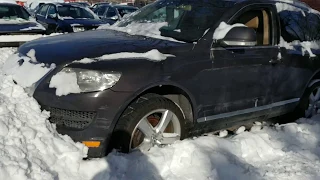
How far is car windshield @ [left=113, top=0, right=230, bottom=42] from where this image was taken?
402cm

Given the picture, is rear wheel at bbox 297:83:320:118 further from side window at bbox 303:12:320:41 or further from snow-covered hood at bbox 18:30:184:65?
snow-covered hood at bbox 18:30:184:65

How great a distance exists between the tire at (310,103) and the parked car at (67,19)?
7534 mm

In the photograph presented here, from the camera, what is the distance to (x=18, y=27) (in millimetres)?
8180

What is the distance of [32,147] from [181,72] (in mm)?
1481

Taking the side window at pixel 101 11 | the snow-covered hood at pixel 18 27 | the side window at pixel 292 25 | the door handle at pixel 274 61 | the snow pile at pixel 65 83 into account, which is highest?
the side window at pixel 292 25

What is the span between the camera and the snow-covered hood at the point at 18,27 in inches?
314

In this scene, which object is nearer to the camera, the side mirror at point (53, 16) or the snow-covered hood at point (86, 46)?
the snow-covered hood at point (86, 46)

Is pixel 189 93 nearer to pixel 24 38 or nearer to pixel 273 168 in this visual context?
pixel 273 168

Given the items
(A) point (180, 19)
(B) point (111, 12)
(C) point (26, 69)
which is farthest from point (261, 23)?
(B) point (111, 12)

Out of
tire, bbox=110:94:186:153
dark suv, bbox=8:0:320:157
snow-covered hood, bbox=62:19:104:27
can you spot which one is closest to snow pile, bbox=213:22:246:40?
dark suv, bbox=8:0:320:157

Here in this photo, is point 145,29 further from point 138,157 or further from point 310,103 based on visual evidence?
point 310,103

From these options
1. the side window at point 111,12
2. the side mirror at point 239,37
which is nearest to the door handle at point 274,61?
the side mirror at point 239,37

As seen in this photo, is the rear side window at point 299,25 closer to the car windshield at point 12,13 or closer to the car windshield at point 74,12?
the car windshield at point 12,13

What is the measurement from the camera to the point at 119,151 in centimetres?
339
